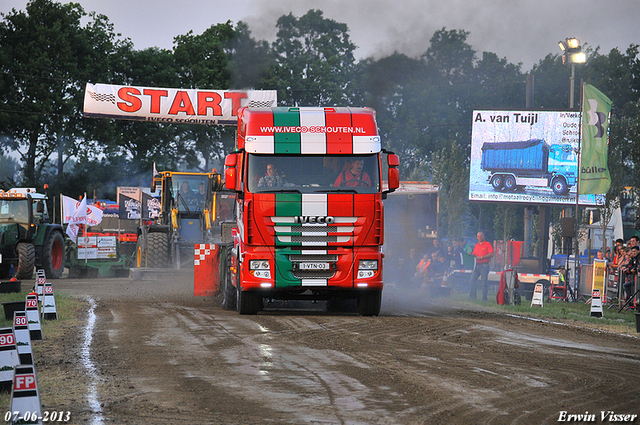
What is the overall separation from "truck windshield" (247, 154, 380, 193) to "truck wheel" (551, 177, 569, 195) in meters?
21.3

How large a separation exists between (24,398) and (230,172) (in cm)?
892

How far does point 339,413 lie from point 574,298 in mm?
18507

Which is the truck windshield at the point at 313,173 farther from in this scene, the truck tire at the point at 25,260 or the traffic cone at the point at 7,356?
the truck tire at the point at 25,260

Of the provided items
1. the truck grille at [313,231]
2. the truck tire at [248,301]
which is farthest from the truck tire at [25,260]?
the truck grille at [313,231]

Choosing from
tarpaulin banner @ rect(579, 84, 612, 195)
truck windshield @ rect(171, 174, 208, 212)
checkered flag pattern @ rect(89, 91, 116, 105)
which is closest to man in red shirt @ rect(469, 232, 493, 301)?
tarpaulin banner @ rect(579, 84, 612, 195)

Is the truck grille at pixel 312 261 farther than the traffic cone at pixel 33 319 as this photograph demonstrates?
Yes

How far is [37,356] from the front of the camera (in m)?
9.93

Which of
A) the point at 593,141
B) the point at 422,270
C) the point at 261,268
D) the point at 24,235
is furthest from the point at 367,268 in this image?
the point at 24,235

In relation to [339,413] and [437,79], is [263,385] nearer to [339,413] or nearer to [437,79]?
[339,413]

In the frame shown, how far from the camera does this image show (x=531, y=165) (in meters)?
33.5

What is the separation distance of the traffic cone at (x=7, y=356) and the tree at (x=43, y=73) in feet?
137

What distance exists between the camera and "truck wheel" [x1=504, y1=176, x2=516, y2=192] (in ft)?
111

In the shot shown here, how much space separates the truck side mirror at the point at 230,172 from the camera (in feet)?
45.8

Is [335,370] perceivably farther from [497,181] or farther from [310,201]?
[497,181]
